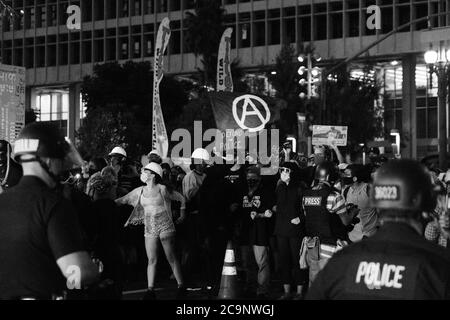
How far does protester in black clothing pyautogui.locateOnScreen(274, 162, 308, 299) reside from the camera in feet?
41.9

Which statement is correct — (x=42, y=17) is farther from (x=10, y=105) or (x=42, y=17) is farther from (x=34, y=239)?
(x=34, y=239)

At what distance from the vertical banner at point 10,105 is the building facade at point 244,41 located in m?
39.8

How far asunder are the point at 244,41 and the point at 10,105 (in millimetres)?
57309

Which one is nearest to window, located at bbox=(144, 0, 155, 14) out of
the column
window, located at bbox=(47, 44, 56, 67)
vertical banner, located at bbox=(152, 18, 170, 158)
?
window, located at bbox=(47, 44, 56, 67)

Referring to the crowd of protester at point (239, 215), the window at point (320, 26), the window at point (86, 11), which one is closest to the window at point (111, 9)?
the window at point (86, 11)

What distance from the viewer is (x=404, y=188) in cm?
357

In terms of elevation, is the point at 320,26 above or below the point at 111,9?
below

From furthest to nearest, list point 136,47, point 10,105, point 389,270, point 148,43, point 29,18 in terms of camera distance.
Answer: point 29,18
point 136,47
point 148,43
point 10,105
point 389,270

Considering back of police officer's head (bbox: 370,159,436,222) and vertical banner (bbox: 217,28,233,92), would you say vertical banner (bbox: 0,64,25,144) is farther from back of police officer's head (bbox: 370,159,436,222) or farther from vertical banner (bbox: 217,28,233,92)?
vertical banner (bbox: 217,28,233,92)

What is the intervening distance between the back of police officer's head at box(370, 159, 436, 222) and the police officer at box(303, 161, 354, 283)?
8.03 m

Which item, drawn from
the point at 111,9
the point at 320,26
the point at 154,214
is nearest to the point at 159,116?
the point at 154,214

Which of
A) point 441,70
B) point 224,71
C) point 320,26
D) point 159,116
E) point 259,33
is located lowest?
point 159,116

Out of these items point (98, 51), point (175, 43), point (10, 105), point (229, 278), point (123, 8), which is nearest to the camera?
point (229, 278)

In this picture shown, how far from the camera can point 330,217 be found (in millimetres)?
11719
